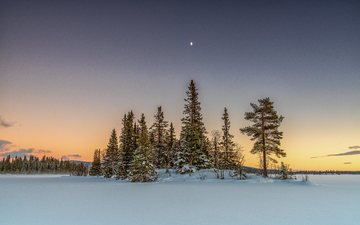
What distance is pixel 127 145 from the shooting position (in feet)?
223

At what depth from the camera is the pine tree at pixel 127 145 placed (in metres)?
65.1

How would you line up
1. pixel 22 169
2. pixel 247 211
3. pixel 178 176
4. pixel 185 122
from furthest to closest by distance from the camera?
pixel 22 169, pixel 185 122, pixel 178 176, pixel 247 211

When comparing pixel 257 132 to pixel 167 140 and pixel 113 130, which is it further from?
pixel 113 130

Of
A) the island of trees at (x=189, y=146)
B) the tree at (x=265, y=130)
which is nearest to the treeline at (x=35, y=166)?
the island of trees at (x=189, y=146)

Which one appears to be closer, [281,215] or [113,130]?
[281,215]

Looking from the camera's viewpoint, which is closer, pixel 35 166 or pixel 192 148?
pixel 192 148

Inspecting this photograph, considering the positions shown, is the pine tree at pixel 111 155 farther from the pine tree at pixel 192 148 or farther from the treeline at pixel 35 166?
the treeline at pixel 35 166

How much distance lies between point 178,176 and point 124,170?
17.7 meters

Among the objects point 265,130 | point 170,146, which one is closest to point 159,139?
point 170,146

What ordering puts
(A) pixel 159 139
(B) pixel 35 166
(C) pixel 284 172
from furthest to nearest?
1. (B) pixel 35 166
2. (A) pixel 159 139
3. (C) pixel 284 172

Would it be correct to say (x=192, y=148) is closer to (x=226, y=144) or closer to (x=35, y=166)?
(x=226, y=144)

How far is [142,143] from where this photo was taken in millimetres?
52438

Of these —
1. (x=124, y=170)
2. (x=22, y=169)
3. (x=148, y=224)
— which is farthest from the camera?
(x=22, y=169)

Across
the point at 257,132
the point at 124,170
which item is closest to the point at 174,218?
the point at 257,132
